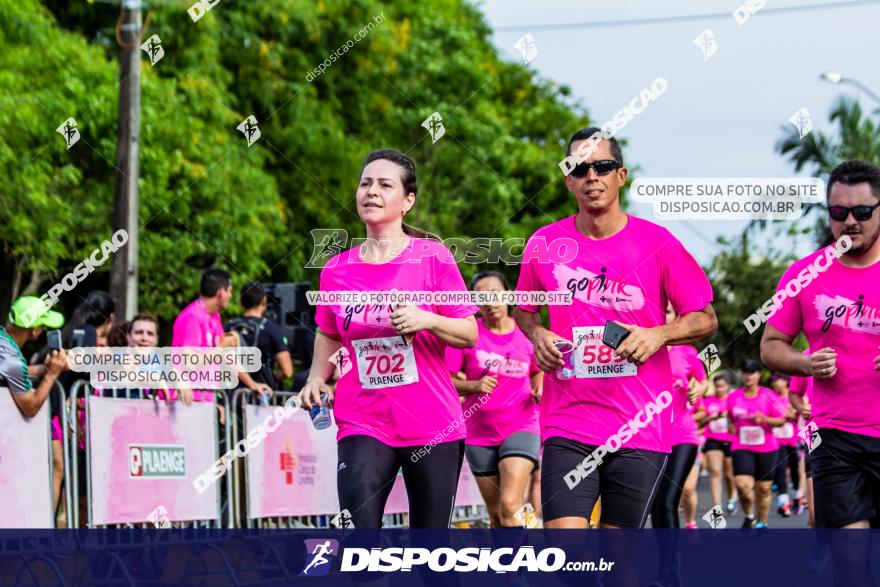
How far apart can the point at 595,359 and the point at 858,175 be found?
1434 mm

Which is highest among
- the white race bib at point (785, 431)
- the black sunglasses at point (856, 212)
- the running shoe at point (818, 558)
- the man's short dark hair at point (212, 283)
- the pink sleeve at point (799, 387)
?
the man's short dark hair at point (212, 283)

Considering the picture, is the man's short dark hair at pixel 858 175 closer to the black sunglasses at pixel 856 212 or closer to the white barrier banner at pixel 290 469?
the black sunglasses at pixel 856 212

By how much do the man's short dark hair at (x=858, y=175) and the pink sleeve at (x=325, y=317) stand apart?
2207 mm

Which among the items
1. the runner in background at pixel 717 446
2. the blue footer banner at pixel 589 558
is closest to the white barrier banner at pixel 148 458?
the blue footer banner at pixel 589 558

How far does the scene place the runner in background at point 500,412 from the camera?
10438mm

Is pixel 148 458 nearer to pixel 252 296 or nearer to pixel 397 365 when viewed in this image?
pixel 252 296

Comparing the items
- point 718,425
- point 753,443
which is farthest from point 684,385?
point 718,425

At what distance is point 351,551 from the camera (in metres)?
5.82

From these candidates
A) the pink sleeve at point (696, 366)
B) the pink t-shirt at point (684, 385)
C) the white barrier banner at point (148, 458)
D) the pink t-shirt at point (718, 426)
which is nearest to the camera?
the white barrier banner at point (148, 458)

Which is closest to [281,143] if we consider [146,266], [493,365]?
[146,266]

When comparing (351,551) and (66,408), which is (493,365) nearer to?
(66,408)

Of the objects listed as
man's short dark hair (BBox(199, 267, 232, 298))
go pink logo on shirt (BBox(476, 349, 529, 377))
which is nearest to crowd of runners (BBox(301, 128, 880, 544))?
go pink logo on shirt (BBox(476, 349, 529, 377))

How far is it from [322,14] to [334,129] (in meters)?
2.14

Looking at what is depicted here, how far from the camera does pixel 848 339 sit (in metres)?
6.32
